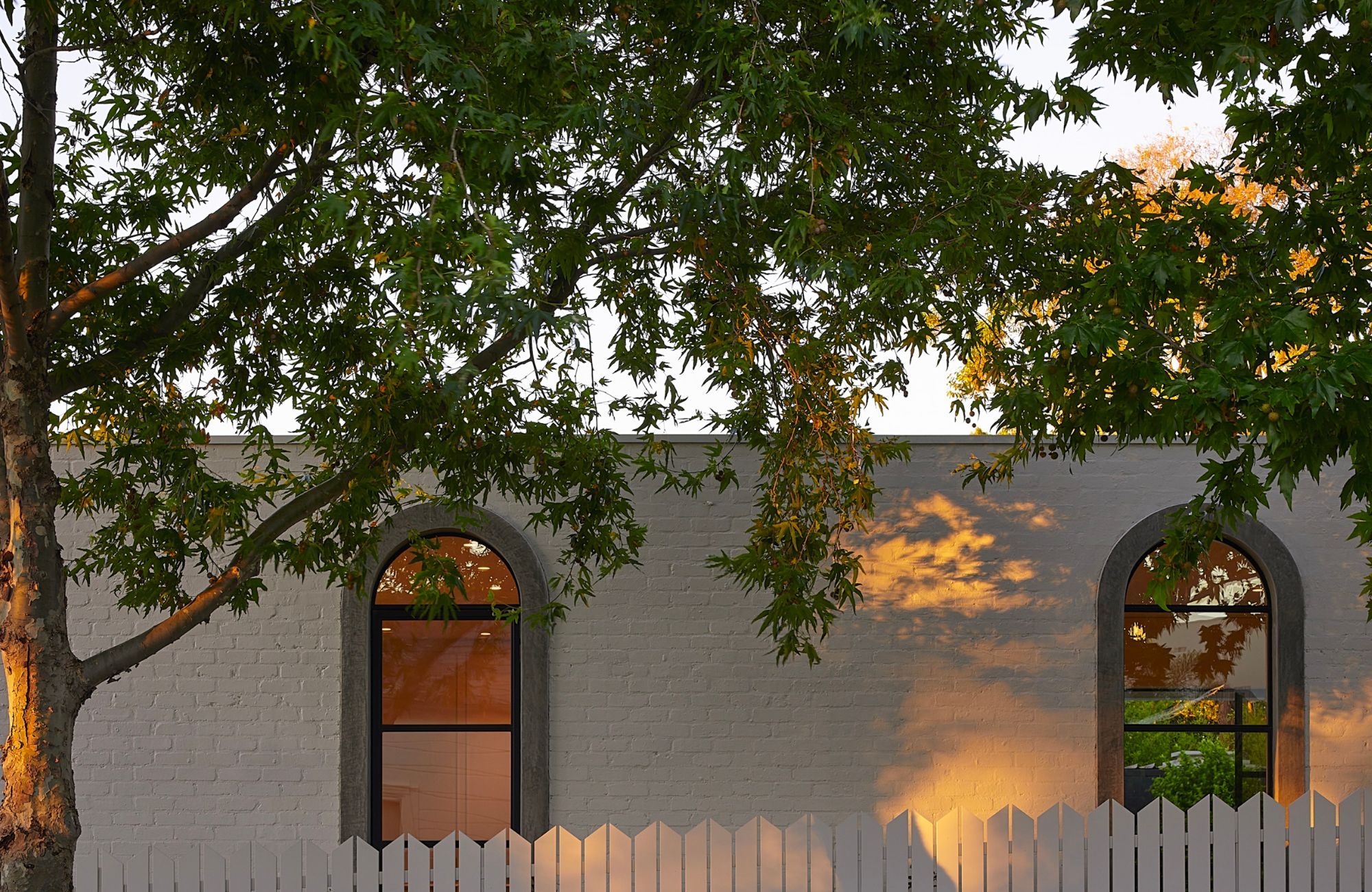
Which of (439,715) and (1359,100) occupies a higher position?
(1359,100)

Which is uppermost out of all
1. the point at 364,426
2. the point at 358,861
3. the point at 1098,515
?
the point at 364,426

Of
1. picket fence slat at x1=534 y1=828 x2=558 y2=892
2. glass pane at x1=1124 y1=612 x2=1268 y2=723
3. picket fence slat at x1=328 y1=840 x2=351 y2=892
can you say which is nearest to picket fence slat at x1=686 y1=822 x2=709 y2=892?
picket fence slat at x1=534 y1=828 x2=558 y2=892

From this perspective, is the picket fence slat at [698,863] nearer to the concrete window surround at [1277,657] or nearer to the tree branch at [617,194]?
the tree branch at [617,194]

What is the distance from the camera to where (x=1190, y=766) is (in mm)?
7008

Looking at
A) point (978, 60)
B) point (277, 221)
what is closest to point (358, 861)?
point (277, 221)

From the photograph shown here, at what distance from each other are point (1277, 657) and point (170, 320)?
612cm

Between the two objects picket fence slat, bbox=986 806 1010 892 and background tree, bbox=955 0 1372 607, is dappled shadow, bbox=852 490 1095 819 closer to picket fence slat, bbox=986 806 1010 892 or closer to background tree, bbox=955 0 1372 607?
picket fence slat, bbox=986 806 1010 892

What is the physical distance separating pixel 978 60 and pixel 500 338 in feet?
7.05

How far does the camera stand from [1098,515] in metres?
6.80

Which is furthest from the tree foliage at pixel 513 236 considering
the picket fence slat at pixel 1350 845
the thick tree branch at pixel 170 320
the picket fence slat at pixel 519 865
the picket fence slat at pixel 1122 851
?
the picket fence slat at pixel 1350 845

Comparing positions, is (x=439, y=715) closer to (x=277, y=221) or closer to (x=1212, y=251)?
(x=277, y=221)

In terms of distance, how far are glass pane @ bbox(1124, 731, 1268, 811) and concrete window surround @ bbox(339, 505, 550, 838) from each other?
3.48 meters

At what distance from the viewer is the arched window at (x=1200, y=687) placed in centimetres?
698

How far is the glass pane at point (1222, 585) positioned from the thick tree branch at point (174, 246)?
5278 millimetres
